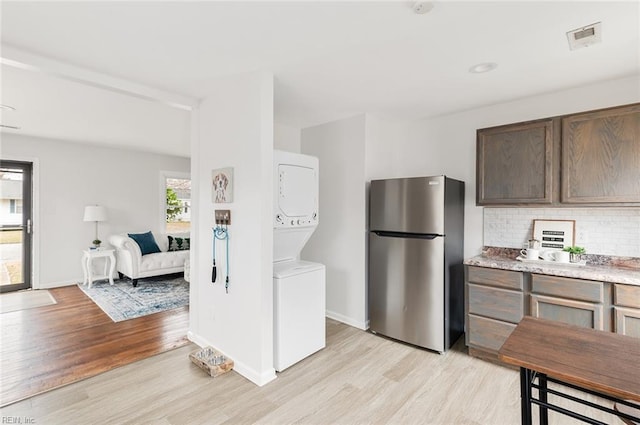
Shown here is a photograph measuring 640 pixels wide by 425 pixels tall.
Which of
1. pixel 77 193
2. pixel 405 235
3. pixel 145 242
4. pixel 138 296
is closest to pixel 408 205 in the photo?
pixel 405 235

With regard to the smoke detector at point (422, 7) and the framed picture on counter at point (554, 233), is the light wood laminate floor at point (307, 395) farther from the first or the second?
the smoke detector at point (422, 7)

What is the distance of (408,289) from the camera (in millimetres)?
3006

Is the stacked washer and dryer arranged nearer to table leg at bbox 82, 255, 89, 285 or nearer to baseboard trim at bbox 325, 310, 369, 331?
baseboard trim at bbox 325, 310, 369, 331

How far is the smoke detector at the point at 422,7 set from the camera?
1.59m

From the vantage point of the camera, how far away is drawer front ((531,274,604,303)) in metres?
2.22

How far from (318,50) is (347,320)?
2.82m

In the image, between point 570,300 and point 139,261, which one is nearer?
point 570,300

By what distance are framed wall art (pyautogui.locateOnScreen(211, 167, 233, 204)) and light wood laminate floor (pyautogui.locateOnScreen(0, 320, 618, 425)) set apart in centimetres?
144

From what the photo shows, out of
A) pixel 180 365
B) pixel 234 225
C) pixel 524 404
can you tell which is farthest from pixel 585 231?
pixel 180 365

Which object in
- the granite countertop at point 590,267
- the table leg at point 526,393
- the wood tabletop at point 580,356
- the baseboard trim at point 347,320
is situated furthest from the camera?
the baseboard trim at point 347,320

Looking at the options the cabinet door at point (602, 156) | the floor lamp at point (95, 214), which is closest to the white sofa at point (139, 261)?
the floor lamp at point (95, 214)

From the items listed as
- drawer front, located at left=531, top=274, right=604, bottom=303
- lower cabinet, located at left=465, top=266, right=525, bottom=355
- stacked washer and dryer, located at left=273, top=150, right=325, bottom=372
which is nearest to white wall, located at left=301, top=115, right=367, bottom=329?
stacked washer and dryer, located at left=273, top=150, right=325, bottom=372

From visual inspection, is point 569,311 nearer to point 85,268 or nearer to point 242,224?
point 242,224

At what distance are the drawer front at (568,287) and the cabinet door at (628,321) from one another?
0.39ft
